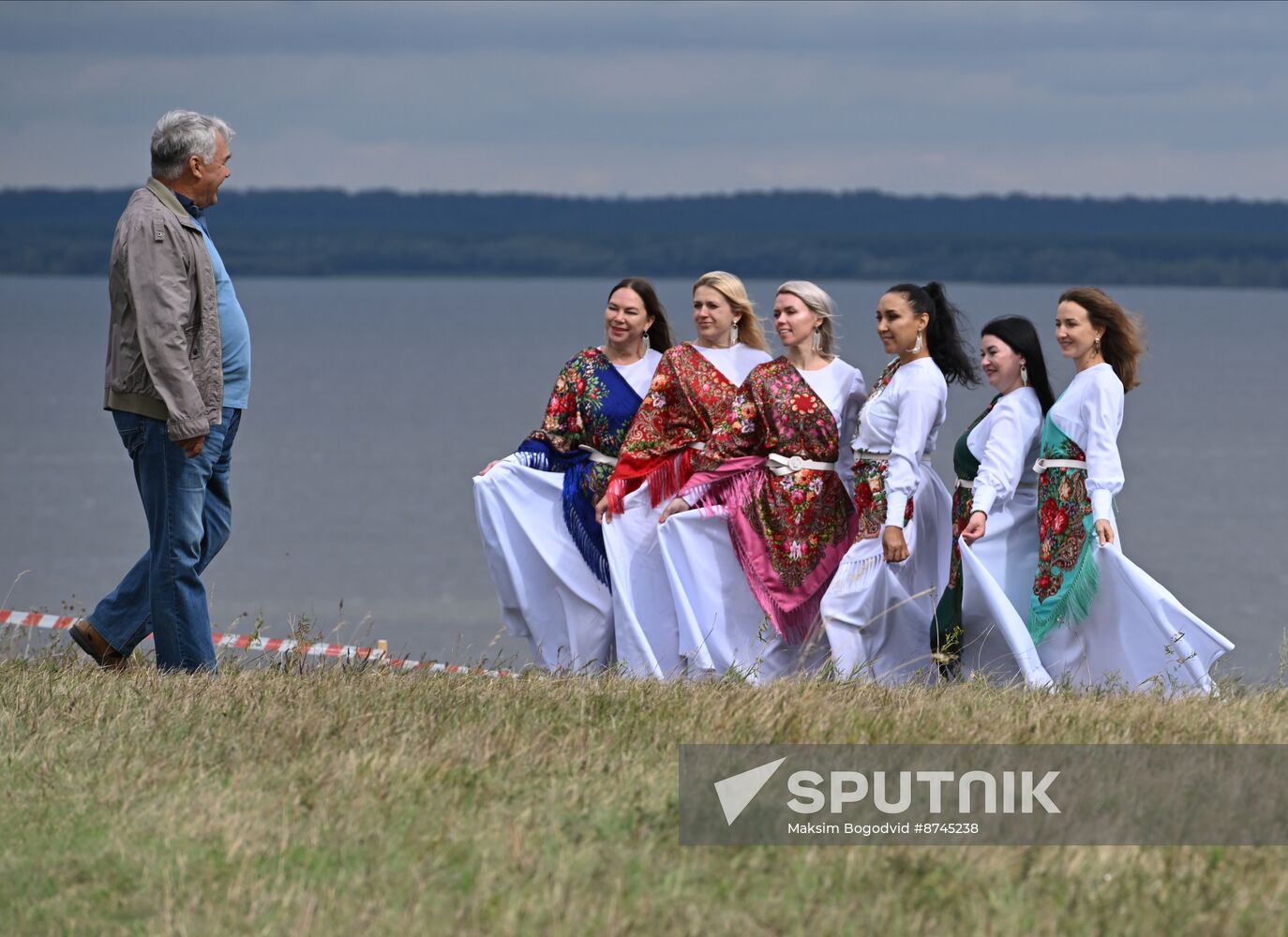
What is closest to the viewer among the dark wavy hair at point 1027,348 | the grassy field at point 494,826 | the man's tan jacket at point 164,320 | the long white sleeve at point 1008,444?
the grassy field at point 494,826

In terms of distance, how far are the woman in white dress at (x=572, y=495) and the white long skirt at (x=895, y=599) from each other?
1220 millimetres

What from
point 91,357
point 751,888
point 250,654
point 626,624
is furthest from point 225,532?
point 91,357

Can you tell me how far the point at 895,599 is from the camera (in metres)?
7.59

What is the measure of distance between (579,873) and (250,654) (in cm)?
349

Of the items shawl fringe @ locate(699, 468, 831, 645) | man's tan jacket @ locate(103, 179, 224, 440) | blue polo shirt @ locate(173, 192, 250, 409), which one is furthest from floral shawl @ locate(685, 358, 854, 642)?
man's tan jacket @ locate(103, 179, 224, 440)

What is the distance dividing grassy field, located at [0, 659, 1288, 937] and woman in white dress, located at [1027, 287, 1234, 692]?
2.06 ft

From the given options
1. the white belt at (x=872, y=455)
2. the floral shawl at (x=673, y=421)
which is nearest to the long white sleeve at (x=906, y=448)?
the white belt at (x=872, y=455)

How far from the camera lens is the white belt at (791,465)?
7.70 meters

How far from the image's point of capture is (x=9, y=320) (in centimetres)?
18725

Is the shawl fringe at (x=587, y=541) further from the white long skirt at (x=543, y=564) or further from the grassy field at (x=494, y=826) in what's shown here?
the grassy field at (x=494, y=826)

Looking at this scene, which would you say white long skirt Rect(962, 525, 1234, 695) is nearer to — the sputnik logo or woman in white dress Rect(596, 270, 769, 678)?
woman in white dress Rect(596, 270, 769, 678)

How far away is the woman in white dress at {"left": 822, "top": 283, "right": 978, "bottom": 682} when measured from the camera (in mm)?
7281

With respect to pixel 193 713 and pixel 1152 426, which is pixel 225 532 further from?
pixel 1152 426

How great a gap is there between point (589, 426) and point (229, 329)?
6.69ft
